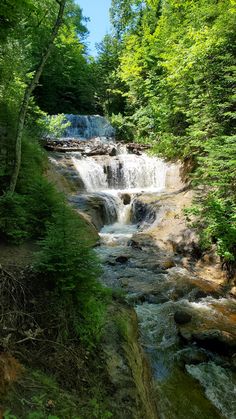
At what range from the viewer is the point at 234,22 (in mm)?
11445

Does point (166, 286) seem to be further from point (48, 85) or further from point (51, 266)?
point (48, 85)

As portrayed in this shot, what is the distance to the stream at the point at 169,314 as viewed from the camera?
4.57 m

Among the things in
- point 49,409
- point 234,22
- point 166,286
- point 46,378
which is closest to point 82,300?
point 46,378

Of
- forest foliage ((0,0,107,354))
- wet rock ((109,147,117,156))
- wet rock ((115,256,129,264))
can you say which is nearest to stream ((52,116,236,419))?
wet rock ((115,256,129,264))

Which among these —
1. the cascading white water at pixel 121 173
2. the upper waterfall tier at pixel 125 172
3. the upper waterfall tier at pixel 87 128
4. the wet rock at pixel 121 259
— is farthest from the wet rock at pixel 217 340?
the upper waterfall tier at pixel 87 128

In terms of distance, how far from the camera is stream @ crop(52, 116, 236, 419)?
4574 mm

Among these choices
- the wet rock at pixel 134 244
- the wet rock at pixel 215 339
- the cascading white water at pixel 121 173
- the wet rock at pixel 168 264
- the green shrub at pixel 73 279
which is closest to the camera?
the green shrub at pixel 73 279

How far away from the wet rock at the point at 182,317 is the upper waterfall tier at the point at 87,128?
1994cm

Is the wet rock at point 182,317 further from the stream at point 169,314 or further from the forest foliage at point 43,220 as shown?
the forest foliage at point 43,220

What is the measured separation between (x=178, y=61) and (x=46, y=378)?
1456 centimetres

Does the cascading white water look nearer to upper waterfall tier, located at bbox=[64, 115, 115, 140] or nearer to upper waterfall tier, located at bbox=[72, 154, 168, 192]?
upper waterfall tier, located at bbox=[72, 154, 168, 192]

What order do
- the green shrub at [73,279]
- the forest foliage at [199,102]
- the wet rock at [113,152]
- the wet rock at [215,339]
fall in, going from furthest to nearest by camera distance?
the wet rock at [113,152] → the forest foliage at [199,102] → the wet rock at [215,339] → the green shrub at [73,279]

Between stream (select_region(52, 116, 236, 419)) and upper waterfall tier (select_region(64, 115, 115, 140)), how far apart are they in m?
11.2

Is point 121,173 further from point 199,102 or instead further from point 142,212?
point 199,102
